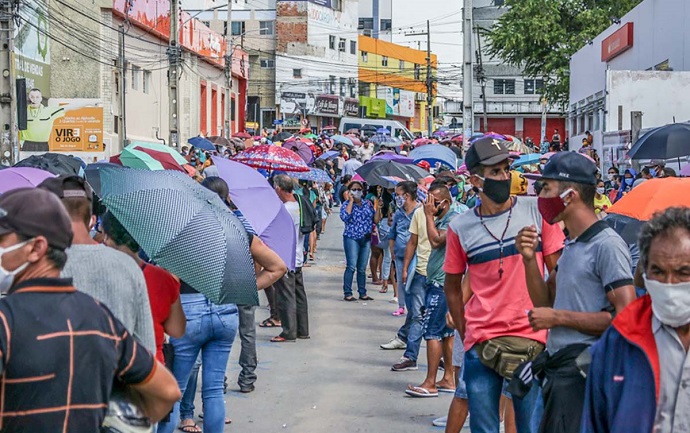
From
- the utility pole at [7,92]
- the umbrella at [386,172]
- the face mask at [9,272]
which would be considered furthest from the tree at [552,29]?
the face mask at [9,272]

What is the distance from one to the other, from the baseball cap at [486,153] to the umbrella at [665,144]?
32.6 ft

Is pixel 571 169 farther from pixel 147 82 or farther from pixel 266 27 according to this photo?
pixel 266 27

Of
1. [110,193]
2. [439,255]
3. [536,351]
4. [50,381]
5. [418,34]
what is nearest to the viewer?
[50,381]

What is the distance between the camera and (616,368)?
3.49 meters

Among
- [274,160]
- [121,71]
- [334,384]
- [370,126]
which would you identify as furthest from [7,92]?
[370,126]

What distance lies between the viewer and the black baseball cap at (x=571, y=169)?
529cm

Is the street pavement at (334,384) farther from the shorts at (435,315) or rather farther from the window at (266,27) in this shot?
the window at (266,27)

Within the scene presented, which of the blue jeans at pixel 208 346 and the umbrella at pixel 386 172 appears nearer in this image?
the blue jeans at pixel 208 346

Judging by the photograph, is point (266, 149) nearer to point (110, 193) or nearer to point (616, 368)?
point (110, 193)

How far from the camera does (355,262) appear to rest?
1667cm

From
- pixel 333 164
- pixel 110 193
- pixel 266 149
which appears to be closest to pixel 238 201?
pixel 110 193

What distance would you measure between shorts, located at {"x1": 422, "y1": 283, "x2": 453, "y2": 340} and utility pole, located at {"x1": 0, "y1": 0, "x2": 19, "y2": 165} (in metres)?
11.6

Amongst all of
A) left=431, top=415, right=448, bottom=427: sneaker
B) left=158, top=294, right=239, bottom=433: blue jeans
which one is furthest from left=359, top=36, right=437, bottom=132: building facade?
left=158, top=294, right=239, bottom=433: blue jeans

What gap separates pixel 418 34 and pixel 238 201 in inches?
4051
